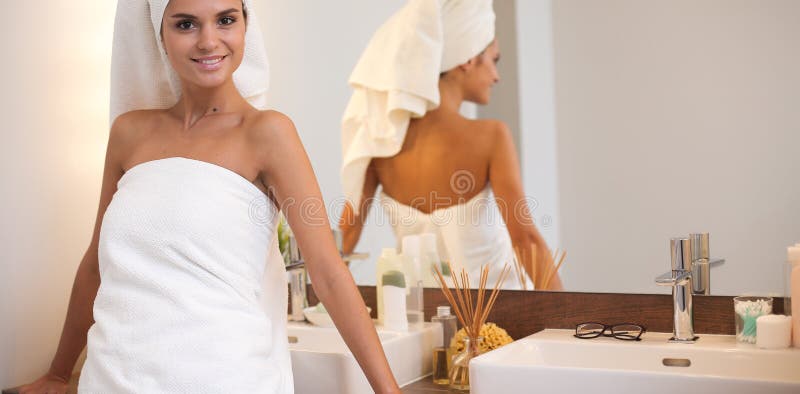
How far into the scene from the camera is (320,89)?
236cm

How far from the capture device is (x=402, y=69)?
2.17 m

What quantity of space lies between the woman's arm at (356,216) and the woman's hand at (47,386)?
0.76 m

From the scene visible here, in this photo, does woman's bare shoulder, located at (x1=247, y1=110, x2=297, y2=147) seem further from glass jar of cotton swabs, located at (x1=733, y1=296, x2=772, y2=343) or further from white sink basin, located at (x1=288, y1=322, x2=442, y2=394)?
glass jar of cotton swabs, located at (x1=733, y1=296, x2=772, y2=343)

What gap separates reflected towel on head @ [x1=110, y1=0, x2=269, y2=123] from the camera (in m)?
1.70

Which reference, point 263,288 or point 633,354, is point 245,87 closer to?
point 263,288

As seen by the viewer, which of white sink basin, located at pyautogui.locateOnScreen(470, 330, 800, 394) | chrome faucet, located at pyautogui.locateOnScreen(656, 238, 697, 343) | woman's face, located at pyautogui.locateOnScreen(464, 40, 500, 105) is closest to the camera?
white sink basin, located at pyautogui.locateOnScreen(470, 330, 800, 394)

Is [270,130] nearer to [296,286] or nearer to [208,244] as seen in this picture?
[208,244]

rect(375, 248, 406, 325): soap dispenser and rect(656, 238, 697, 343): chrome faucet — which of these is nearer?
rect(656, 238, 697, 343): chrome faucet

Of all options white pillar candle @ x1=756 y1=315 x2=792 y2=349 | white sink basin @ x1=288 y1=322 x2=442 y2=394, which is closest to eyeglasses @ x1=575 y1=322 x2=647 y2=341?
white pillar candle @ x1=756 y1=315 x2=792 y2=349

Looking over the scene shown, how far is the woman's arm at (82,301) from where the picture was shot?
1.77 m

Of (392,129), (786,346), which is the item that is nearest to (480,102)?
(392,129)

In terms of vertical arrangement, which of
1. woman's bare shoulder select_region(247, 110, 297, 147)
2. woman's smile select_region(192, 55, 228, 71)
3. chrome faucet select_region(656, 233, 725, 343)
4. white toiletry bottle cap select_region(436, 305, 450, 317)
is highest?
woman's smile select_region(192, 55, 228, 71)

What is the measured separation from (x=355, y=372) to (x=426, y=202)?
56 cm

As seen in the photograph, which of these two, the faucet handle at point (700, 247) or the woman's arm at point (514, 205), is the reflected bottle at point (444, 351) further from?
the faucet handle at point (700, 247)
